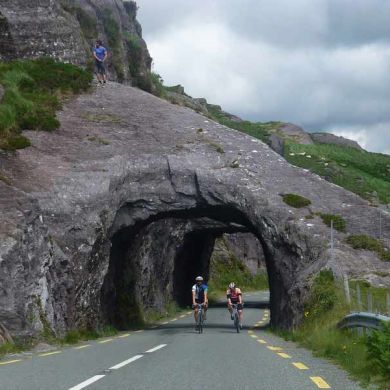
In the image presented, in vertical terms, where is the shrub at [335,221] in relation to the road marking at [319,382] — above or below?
above

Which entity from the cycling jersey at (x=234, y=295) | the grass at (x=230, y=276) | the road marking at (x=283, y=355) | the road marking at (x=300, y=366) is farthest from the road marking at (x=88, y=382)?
the grass at (x=230, y=276)

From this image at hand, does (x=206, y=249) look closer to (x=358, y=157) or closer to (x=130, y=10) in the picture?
(x=130, y=10)

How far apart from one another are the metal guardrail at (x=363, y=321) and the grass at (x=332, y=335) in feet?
0.65

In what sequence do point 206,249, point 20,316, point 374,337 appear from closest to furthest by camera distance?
point 374,337, point 20,316, point 206,249

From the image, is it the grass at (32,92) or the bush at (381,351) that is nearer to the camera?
the bush at (381,351)

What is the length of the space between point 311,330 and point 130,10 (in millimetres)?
44097

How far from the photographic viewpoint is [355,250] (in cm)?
2355

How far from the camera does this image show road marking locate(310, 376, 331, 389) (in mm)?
9445

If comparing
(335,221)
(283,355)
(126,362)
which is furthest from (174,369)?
(335,221)

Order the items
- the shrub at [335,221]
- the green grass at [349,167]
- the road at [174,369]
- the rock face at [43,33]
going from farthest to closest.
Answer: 1. the green grass at [349,167]
2. the rock face at [43,33]
3. the shrub at [335,221]
4. the road at [174,369]

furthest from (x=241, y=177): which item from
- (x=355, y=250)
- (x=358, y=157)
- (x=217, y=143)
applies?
(x=358, y=157)

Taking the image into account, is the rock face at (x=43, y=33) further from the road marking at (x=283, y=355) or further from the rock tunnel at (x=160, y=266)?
the road marking at (x=283, y=355)

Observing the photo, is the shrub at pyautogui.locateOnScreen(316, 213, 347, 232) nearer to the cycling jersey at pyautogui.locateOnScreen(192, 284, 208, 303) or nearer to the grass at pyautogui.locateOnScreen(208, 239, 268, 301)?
the cycling jersey at pyautogui.locateOnScreen(192, 284, 208, 303)

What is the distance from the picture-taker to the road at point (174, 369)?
380 inches
